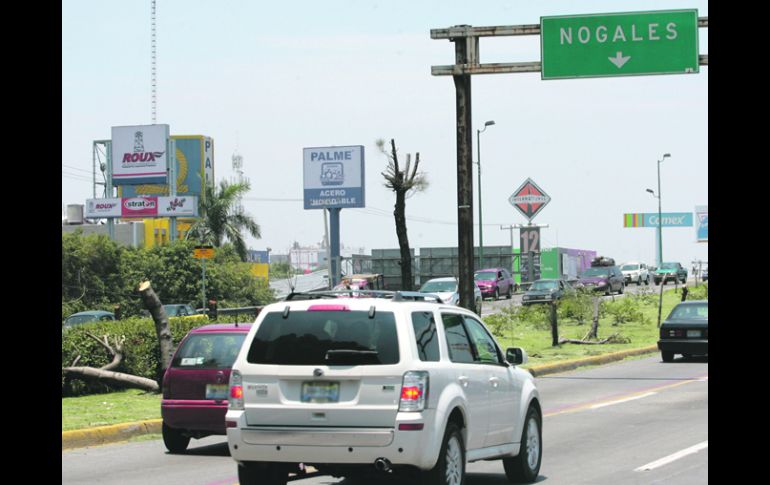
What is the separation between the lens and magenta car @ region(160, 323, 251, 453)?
15.2m

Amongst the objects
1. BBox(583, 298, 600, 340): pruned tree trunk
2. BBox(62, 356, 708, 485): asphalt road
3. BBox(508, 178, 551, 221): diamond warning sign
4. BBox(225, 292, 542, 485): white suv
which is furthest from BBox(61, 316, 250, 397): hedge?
BBox(508, 178, 551, 221): diamond warning sign

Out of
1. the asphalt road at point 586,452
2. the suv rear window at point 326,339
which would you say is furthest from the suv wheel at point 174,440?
the suv rear window at point 326,339

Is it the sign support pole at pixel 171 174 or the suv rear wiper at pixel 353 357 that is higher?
the sign support pole at pixel 171 174

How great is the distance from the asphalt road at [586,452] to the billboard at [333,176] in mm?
53664

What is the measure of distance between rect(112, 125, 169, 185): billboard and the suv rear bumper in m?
81.2

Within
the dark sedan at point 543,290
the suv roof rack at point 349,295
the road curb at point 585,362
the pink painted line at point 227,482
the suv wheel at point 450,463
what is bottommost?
the road curb at point 585,362

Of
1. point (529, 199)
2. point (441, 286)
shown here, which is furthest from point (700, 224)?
point (529, 199)

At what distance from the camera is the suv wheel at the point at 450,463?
1049 centimetres

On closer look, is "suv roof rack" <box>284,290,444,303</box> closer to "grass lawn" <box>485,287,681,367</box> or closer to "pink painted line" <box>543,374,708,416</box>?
"pink painted line" <box>543,374,708,416</box>

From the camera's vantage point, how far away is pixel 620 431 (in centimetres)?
1717

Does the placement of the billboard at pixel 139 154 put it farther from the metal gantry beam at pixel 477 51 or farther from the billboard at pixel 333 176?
the metal gantry beam at pixel 477 51

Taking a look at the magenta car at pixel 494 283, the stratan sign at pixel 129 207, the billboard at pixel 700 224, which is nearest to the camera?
the magenta car at pixel 494 283

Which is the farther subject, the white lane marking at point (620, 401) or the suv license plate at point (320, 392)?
the white lane marking at point (620, 401)

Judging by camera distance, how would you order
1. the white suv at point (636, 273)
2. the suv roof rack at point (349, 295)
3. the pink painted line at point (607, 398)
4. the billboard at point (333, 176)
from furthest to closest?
1. the white suv at point (636, 273)
2. the billboard at point (333, 176)
3. the pink painted line at point (607, 398)
4. the suv roof rack at point (349, 295)
